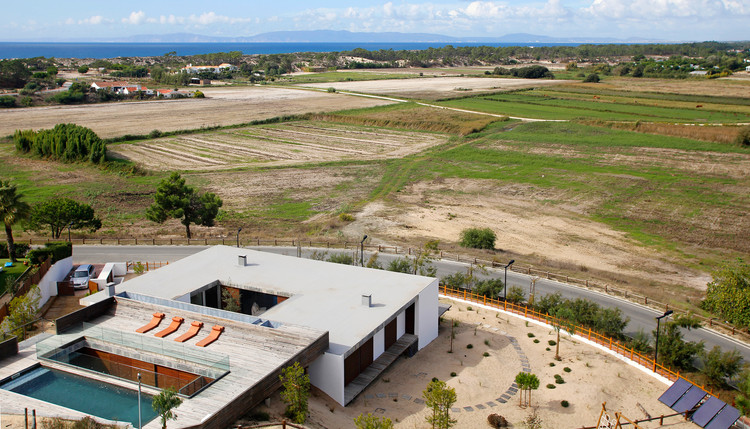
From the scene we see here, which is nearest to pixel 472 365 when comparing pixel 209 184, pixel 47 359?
pixel 47 359

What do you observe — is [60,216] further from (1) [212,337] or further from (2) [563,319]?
(2) [563,319]

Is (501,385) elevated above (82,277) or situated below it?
below

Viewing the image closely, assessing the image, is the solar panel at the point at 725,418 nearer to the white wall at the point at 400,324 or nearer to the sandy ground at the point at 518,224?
the white wall at the point at 400,324

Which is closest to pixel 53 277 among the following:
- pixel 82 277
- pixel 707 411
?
pixel 82 277

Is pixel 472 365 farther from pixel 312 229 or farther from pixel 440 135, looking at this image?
pixel 440 135

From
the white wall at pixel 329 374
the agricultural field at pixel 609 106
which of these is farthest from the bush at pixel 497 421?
the agricultural field at pixel 609 106

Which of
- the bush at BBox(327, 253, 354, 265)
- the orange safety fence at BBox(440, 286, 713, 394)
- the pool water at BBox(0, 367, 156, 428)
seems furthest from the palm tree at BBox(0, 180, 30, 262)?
the orange safety fence at BBox(440, 286, 713, 394)
